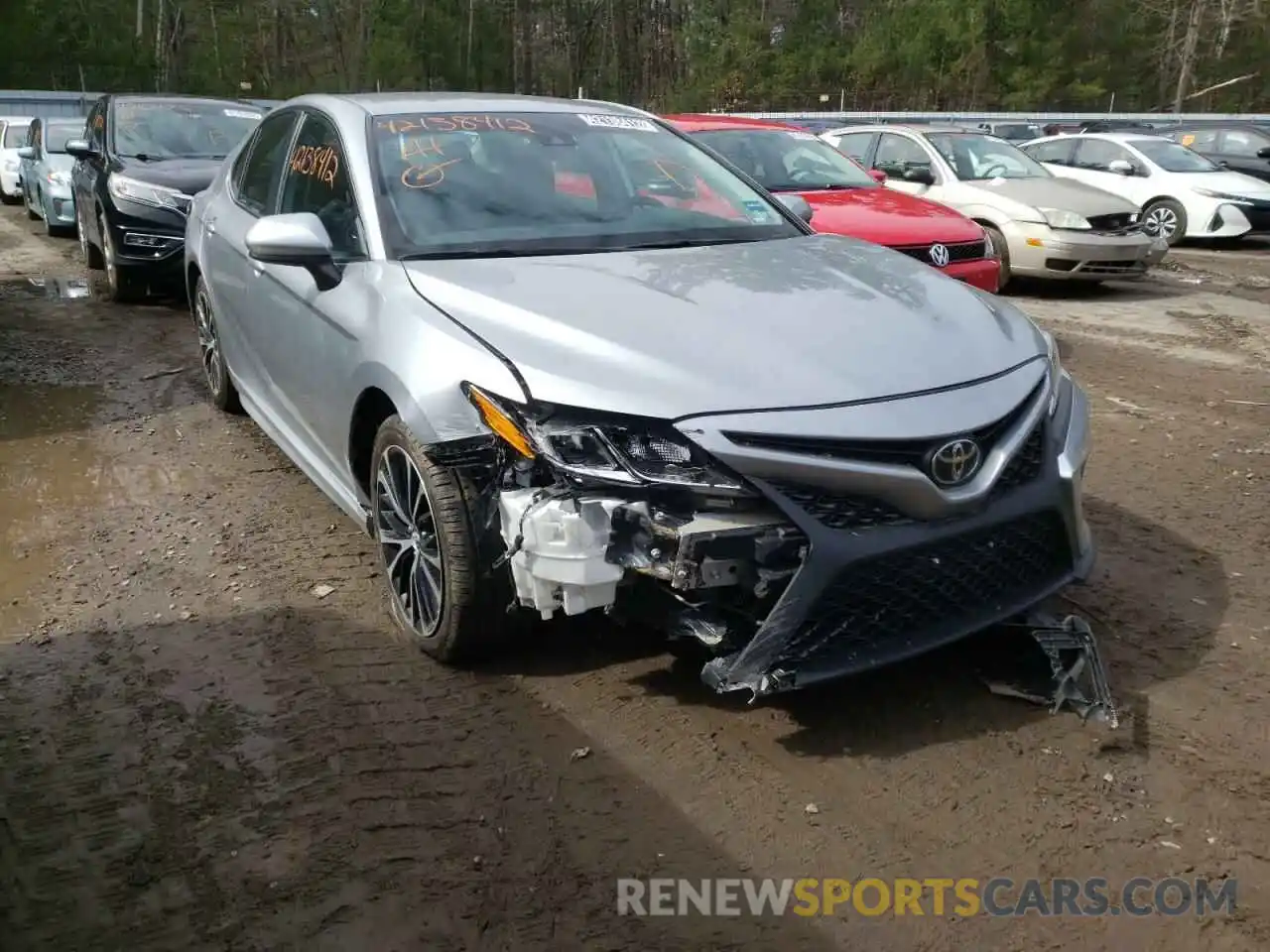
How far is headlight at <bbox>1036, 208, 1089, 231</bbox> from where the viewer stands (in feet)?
32.9

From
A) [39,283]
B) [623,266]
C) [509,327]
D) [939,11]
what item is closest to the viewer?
[509,327]

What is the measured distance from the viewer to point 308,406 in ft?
13.6

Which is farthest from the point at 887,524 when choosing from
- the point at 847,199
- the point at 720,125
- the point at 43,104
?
the point at 43,104

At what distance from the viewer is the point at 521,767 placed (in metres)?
2.97

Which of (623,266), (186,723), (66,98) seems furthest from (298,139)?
(66,98)

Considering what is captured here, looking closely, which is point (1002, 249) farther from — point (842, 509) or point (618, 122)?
point (842, 509)

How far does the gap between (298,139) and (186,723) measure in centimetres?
261

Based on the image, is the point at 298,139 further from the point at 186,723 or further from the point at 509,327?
the point at 186,723

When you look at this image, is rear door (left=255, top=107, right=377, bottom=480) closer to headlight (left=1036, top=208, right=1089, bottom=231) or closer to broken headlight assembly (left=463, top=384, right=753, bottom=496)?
broken headlight assembly (left=463, top=384, right=753, bottom=496)

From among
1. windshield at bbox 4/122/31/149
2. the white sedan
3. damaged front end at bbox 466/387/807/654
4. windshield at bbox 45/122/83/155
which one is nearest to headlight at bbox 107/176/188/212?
windshield at bbox 45/122/83/155

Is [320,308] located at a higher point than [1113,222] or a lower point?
higher

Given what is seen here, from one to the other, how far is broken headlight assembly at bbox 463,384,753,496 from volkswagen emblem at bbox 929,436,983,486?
52 cm

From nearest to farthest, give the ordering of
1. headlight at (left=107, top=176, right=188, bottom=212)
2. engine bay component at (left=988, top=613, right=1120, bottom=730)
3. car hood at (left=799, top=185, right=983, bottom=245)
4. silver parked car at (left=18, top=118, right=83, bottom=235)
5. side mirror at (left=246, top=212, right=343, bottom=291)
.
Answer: engine bay component at (left=988, top=613, right=1120, bottom=730)
side mirror at (left=246, top=212, right=343, bottom=291)
car hood at (left=799, top=185, right=983, bottom=245)
headlight at (left=107, top=176, right=188, bottom=212)
silver parked car at (left=18, top=118, right=83, bottom=235)

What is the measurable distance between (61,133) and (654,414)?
15.1m
